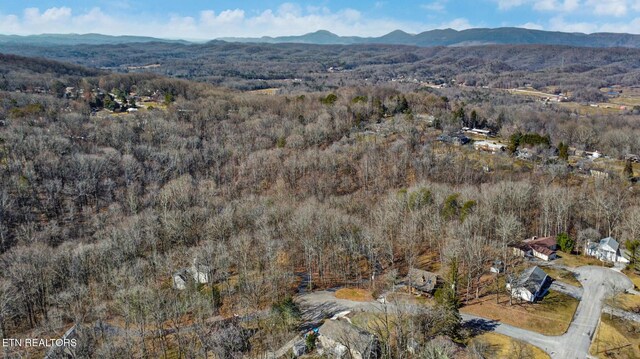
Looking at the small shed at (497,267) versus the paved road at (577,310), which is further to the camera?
the small shed at (497,267)

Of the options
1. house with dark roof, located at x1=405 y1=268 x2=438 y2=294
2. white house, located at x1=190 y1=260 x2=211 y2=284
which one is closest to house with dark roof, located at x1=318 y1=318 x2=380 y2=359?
house with dark roof, located at x1=405 y1=268 x2=438 y2=294

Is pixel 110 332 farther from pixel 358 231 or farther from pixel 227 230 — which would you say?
pixel 358 231

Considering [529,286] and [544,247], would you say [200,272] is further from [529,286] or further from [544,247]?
[544,247]

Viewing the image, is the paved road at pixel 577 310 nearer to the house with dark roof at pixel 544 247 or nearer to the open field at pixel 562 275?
the open field at pixel 562 275

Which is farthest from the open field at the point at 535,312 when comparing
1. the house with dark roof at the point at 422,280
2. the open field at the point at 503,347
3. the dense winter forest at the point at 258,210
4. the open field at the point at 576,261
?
the open field at the point at 576,261

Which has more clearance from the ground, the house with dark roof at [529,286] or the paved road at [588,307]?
the house with dark roof at [529,286]

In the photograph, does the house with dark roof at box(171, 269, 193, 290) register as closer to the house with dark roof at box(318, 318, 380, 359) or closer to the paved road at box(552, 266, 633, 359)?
the house with dark roof at box(318, 318, 380, 359)
